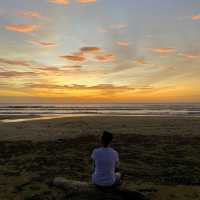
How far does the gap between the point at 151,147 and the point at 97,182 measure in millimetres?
7335

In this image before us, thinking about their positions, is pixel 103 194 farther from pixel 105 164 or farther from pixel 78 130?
pixel 78 130

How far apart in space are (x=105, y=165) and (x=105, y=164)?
0.09 ft

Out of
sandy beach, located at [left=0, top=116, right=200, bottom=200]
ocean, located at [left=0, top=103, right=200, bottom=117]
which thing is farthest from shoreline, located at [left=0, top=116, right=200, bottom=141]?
ocean, located at [left=0, top=103, right=200, bottom=117]

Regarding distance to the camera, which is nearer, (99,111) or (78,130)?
(78,130)

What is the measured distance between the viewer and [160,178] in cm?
888

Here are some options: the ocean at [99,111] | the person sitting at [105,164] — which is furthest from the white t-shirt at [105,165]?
the ocean at [99,111]

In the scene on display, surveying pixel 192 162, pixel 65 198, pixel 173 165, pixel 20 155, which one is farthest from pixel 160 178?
pixel 20 155

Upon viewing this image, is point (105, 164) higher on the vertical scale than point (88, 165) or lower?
higher

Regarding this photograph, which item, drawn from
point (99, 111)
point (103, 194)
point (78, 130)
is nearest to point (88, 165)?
point (103, 194)

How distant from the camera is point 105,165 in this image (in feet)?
21.4

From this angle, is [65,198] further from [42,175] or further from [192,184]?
[192,184]

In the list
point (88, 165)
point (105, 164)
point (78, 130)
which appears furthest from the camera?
point (78, 130)

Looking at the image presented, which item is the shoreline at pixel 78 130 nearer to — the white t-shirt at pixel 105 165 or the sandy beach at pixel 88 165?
the sandy beach at pixel 88 165

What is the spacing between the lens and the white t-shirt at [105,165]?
651 cm
